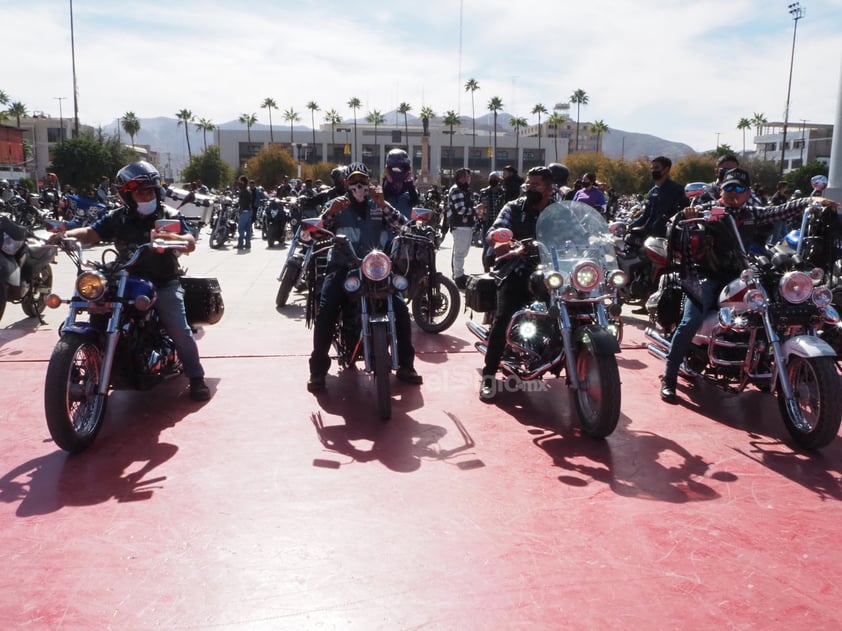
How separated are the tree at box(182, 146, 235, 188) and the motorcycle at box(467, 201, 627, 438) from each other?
80.9m

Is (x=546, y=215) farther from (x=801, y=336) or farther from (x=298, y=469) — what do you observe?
(x=298, y=469)

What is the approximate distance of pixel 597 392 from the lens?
446 centimetres

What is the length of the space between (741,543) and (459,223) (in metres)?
7.96

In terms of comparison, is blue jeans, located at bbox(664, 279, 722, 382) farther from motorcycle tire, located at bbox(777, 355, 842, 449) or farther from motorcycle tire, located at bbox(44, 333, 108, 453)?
motorcycle tire, located at bbox(44, 333, 108, 453)

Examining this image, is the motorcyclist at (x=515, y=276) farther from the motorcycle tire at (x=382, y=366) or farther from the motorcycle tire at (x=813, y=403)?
the motorcycle tire at (x=813, y=403)

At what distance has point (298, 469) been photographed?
4.11m

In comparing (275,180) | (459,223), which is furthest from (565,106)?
(459,223)

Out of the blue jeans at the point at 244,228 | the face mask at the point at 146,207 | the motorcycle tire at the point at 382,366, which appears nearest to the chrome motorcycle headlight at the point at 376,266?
the motorcycle tire at the point at 382,366

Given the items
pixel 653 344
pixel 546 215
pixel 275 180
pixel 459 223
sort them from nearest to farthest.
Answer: pixel 546 215
pixel 653 344
pixel 459 223
pixel 275 180

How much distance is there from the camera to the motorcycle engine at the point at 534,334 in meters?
5.03

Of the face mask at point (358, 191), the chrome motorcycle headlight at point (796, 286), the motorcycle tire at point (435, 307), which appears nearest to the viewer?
the chrome motorcycle headlight at point (796, 286)

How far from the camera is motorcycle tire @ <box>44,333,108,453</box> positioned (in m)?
4.01

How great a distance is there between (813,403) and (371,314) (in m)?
2.88

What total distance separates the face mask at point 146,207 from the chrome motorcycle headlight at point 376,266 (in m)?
1.59
